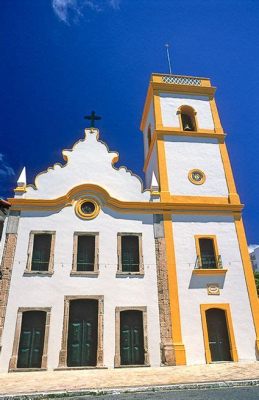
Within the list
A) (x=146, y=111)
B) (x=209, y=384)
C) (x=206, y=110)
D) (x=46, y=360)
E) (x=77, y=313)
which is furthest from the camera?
(x=146, y=111)

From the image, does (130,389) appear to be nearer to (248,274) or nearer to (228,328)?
(228,328)

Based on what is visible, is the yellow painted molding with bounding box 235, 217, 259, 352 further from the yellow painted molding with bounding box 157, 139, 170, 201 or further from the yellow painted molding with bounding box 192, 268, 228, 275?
the yellow painted molding with bounding box 157, 139, 170, 201

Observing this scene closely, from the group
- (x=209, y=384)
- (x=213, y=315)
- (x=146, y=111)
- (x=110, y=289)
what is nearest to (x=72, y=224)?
(x=110, y=289)

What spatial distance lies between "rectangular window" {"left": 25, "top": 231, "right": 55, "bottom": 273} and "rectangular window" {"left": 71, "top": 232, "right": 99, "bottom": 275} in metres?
1.10

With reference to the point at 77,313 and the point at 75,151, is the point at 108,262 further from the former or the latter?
the point at 75,151

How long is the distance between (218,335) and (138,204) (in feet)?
23.4

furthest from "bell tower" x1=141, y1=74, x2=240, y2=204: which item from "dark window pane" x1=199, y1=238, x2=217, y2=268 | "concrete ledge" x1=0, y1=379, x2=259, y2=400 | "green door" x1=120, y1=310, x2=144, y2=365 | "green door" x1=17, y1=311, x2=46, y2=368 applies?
"concrete ledge" x1=0, y1=379, x2=259, y2=400

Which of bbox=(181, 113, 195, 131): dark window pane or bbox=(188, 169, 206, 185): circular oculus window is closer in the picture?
bbox=(188, 169, 206, 185): circular oculus window

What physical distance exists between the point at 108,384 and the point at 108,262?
5855mm

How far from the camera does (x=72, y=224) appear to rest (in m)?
14.6

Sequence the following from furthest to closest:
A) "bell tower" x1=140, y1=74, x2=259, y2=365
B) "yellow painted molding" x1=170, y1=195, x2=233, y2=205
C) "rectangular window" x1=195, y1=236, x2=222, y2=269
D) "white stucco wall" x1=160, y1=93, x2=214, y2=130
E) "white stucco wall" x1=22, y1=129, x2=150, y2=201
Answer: "white stucco wall" x1=160, y1=93, x2=214, y2=130 → "yellow painted molding" x1=170, y1=195, x2=233, y2=205 → "white stucco wall" x1=22, y1=129, x2=150, y2=201 → "rectangular window" x1=195, y1=236, x2=222, y2=269 → "bell tower" x1=140, y1=74, x2=259, y2=365

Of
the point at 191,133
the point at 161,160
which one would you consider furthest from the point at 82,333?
the point at 191,133

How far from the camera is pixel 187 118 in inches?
770

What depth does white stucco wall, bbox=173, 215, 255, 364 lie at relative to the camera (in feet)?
43.1
